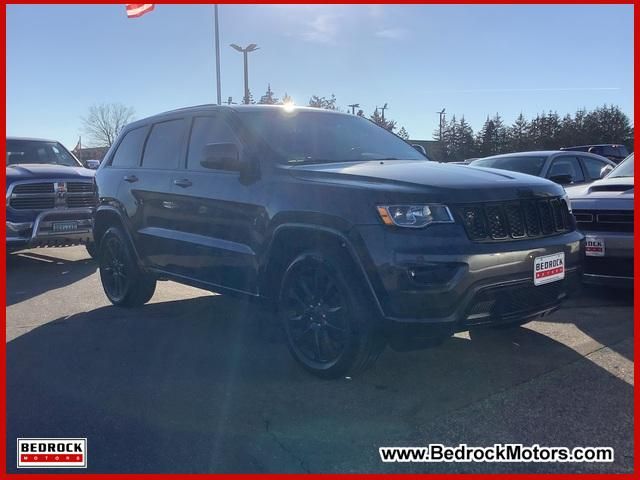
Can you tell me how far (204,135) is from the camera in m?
4.99

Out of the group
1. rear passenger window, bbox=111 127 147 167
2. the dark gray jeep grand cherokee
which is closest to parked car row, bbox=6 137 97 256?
rear passenger window, bbox=111 127 147 167

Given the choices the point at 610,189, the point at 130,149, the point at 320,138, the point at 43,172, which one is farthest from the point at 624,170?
the point at 43,172

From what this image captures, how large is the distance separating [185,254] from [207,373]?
1202 millimetres

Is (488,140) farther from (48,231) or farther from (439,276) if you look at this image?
(439,276)

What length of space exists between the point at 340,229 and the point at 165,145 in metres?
2.56

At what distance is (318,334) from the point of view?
3914 mm

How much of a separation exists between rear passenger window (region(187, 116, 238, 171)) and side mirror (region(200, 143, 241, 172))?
362 mm

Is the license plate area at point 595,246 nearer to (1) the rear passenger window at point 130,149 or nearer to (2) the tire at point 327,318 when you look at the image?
(2) the tire at point 327,318

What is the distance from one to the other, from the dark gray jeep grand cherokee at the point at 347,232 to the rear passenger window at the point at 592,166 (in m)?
4.75

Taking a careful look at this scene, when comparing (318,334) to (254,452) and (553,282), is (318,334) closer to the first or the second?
(254,452)

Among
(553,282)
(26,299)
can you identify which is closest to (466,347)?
(553,282)

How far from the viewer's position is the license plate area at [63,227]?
28.1ft

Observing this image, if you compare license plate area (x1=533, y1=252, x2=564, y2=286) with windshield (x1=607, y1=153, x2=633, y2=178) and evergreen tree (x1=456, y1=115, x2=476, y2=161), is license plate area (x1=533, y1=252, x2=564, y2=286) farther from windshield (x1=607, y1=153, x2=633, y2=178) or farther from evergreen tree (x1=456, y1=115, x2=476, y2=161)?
evergreen tree (x1=456, y1=115, x2=476, y2=161)

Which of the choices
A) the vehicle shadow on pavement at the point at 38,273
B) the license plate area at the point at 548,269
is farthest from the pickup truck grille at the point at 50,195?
the license plate area at the point at 548,269
